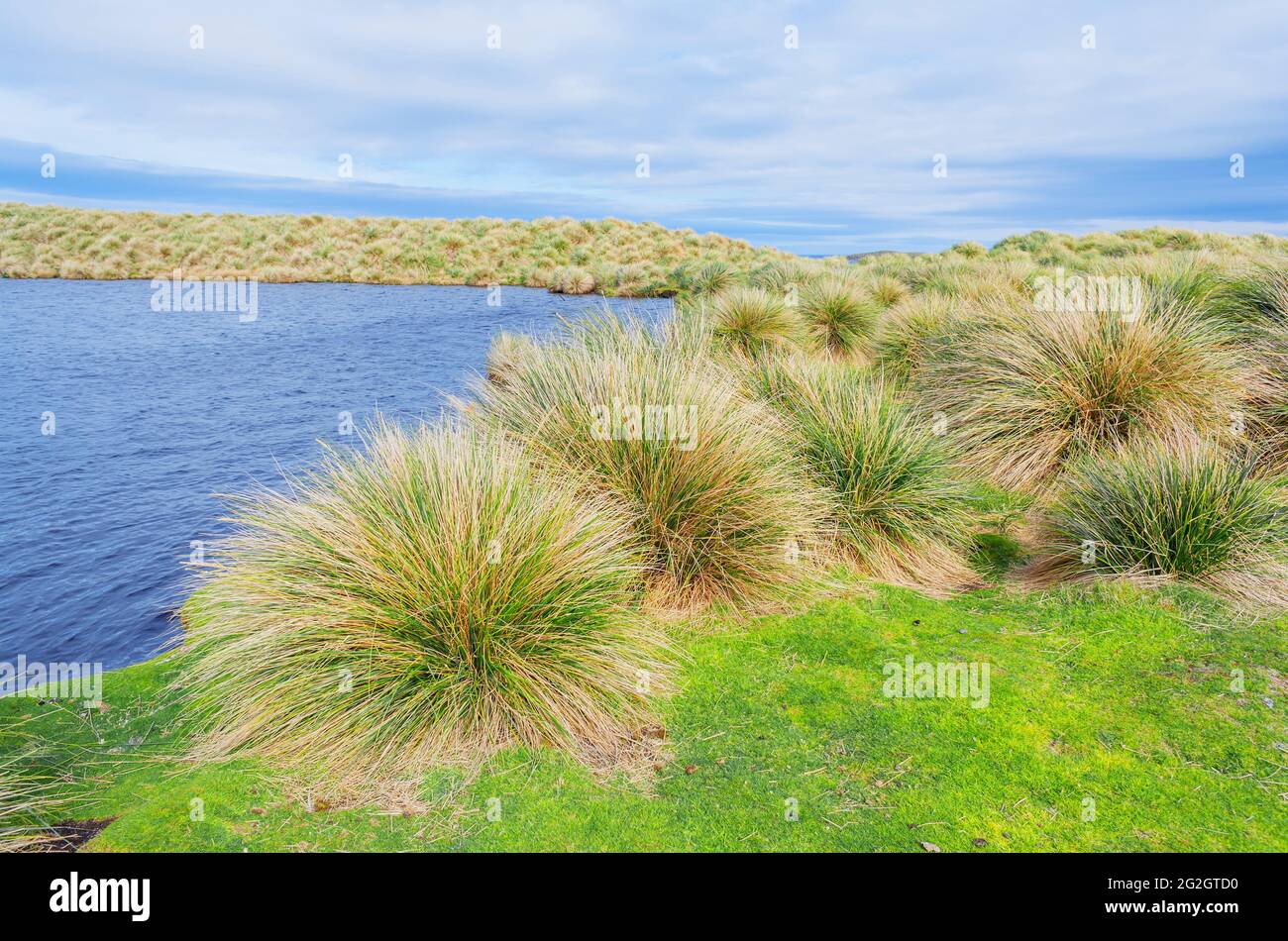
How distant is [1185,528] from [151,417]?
13685 millimetres

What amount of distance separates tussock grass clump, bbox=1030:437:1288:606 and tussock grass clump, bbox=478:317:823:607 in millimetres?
1913

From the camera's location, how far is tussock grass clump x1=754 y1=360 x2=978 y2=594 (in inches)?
225

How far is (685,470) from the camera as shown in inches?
203

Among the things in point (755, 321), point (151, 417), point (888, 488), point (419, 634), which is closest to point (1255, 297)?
point (755, 321)

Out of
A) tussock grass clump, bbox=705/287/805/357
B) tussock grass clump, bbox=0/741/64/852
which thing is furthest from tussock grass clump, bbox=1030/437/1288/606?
tussock grass clump, bbox=705/287/805/357

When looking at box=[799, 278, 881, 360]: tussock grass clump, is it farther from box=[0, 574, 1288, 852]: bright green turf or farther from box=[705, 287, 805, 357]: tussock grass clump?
box=[0, 574, 1288, 852]: bright green turf

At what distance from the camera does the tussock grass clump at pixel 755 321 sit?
11.2m

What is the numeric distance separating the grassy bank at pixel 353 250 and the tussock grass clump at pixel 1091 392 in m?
22.3

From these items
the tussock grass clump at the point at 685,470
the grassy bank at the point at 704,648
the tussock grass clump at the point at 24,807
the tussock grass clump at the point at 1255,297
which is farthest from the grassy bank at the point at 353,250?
the tussock grass clump at the point at 24,807

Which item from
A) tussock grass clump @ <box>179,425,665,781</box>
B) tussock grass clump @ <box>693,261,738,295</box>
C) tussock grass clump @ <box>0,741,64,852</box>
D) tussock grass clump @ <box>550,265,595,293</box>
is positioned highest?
tussock grass clump @ <box>550,265,595,293</box>

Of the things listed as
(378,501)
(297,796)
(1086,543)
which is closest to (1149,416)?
(1086,543)

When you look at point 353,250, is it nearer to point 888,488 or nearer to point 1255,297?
point 1255,297

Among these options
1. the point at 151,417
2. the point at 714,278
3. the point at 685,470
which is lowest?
the point at 685,470
